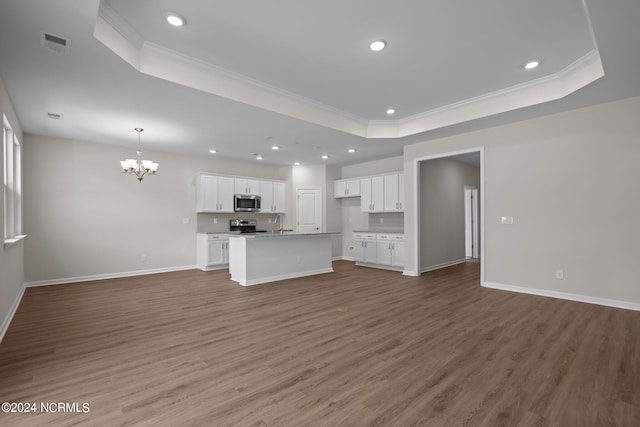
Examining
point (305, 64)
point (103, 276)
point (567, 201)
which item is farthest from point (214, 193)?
point (567, 201)

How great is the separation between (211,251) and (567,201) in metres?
6.81

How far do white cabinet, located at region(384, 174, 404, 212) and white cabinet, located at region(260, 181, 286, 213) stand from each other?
3037mm

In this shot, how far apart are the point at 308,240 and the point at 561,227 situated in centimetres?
432

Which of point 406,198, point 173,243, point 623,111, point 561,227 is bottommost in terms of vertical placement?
point 173,243

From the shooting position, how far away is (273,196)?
28.2 ft

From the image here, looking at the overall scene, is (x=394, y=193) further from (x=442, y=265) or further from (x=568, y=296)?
(x=568, y=296)

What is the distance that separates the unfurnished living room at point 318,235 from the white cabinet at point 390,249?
5cm

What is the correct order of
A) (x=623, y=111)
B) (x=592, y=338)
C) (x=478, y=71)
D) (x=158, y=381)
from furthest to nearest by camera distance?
1. (x=623, y=111)
2. (x=478, y=71)
3. (x=592, y=338)
4. (x=158, y=381)

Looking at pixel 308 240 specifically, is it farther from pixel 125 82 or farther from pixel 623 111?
pixel 623 111

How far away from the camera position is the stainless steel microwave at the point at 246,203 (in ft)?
25.4

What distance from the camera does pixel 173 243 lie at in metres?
7.12

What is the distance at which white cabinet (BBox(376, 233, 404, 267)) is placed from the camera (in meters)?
6.83

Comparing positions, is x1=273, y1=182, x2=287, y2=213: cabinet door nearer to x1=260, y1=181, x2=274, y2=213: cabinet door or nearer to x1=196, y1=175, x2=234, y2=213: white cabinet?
x1=260, y1=181, x2=274, y2=213: cabinet door

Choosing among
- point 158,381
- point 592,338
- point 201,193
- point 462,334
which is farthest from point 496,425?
point 201,193
